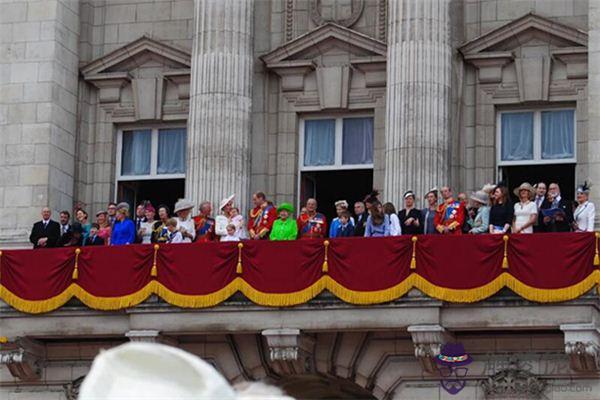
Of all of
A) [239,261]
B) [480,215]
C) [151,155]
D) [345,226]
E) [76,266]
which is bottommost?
[76,266]

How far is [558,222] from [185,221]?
6983mm

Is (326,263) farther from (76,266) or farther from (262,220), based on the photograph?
(76,266)

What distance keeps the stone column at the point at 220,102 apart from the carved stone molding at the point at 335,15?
1.38m

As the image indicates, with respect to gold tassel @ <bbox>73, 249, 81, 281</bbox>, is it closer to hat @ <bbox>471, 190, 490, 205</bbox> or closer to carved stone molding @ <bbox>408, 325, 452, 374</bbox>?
carved stone molding @ <bbox>408, 325, 452, 374</bbox>

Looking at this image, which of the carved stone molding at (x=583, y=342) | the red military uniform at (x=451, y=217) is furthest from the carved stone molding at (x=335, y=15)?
the carved stone molding at (x=583, y=342)

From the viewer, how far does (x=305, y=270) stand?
26812 millimetres

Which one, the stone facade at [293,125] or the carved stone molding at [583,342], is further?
the stone facade at [293,125]

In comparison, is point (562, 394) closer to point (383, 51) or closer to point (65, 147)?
point (383, 51)

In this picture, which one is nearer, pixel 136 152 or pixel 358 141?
pixel 358 141

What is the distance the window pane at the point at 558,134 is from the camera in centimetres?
3031

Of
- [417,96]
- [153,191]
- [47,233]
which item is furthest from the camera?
[153,191]

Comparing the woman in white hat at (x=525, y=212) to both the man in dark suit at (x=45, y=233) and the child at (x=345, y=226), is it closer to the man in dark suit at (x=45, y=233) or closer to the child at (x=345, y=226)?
the child at (x=345, y=226)

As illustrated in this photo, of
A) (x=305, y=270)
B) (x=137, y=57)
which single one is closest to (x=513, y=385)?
(x=305, y=270)

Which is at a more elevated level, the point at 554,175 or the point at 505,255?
the point at 554,175
